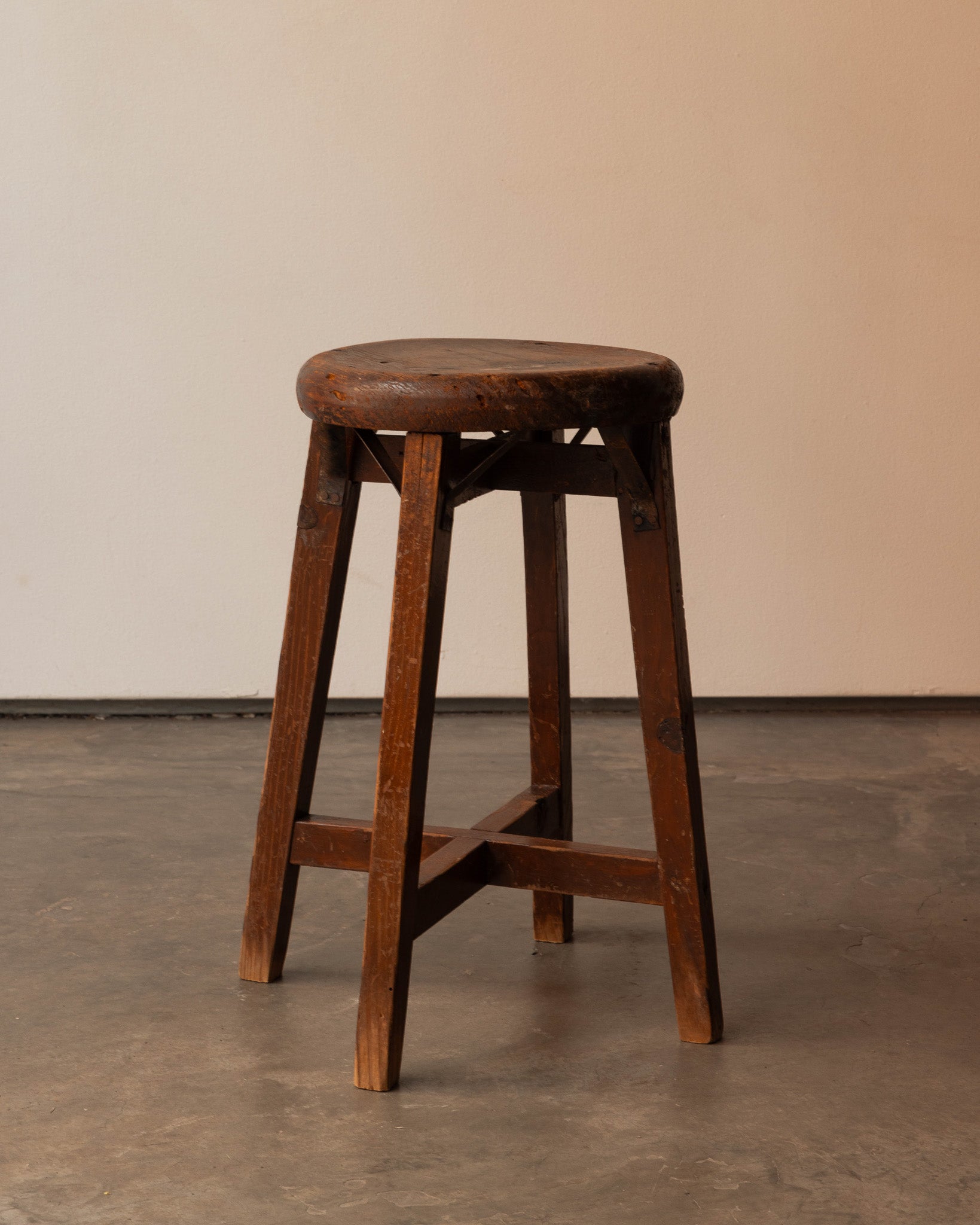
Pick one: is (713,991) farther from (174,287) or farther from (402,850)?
(174,287)

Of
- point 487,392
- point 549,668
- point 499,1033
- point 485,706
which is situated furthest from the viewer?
point 485,706

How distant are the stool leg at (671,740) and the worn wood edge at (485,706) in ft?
5.06

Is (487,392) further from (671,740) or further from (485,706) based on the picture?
(485,706)

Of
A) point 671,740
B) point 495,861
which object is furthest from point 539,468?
point 495,861

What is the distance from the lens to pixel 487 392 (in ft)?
4.99

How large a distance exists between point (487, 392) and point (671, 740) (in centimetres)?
47

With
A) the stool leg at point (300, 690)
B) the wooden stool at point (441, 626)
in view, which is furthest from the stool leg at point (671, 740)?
the stool leg at point (300, 690)

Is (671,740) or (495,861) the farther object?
(495,861)

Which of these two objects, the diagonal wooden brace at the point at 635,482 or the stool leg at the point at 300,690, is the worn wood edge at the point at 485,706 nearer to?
the stool leg at the point at 300,690

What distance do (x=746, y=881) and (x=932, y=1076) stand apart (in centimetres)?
64

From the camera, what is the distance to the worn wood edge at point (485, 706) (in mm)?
3252

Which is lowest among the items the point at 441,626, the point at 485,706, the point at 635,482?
the point at 485,706

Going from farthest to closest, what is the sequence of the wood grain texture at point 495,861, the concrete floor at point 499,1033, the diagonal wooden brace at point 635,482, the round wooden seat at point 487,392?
the wood grain texture at point 495,861 → the diagonal wooden brace at point 635,482 → the round wooden seat at point 487,392 → the concrete floor at point 499,1033

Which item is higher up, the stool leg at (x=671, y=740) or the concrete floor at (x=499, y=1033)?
the stool leg at (x=671, y=740)
